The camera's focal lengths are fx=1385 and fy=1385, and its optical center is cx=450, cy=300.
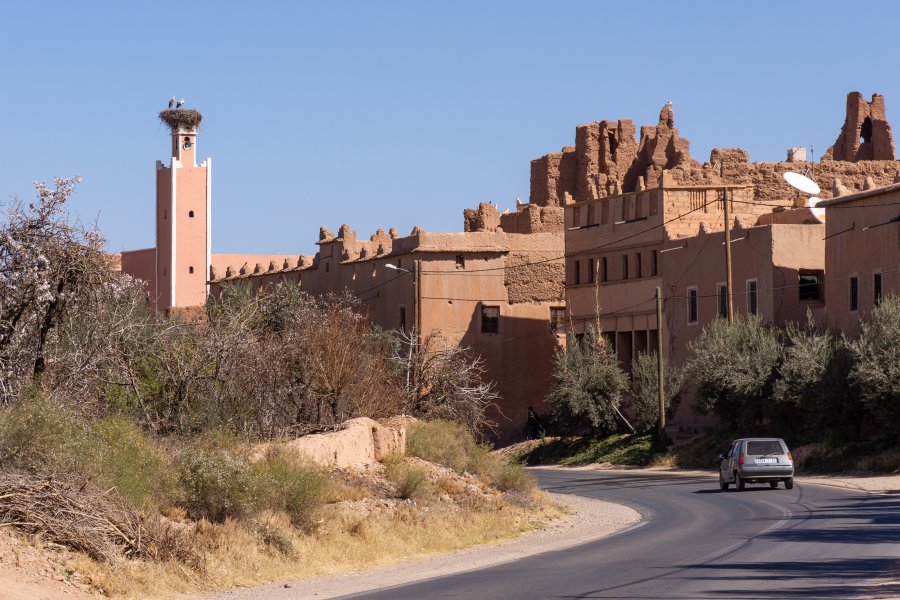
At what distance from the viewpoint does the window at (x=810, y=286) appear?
53562mm

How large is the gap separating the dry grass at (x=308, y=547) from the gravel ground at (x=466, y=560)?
1.30 ft

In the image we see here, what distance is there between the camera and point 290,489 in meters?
21.8

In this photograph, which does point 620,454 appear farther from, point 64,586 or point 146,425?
point 64,586

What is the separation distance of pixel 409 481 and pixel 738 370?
2505 cm

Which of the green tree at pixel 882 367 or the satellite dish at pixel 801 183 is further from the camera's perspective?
the satellite dish at pixel 801 183

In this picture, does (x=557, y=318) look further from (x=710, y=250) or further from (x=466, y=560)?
(x=466, y=560)

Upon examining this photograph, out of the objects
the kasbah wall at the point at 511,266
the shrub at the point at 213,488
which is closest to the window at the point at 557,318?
the kasbah wall at the point at 511,266

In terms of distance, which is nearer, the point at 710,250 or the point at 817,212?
the point at 817,212

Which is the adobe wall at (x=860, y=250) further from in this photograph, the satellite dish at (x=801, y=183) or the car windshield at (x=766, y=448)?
the car windshield at (x=766, y=448)

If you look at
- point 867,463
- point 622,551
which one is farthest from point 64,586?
point 867,463

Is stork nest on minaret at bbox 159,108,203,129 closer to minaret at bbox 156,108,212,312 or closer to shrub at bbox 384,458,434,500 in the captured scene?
minaret at bbox 156,108,212,312

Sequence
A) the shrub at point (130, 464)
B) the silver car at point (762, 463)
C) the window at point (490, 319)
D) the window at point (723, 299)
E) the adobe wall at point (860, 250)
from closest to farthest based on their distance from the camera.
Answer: the shrub at point (130, 464)
the silver car at point (762, 463)
the adobe wall at point (860, 250)
the window at point (723, 299)
the window at point (490, 319)

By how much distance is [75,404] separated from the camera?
72.8 feet

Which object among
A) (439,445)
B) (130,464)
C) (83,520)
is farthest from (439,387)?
(83,520)
